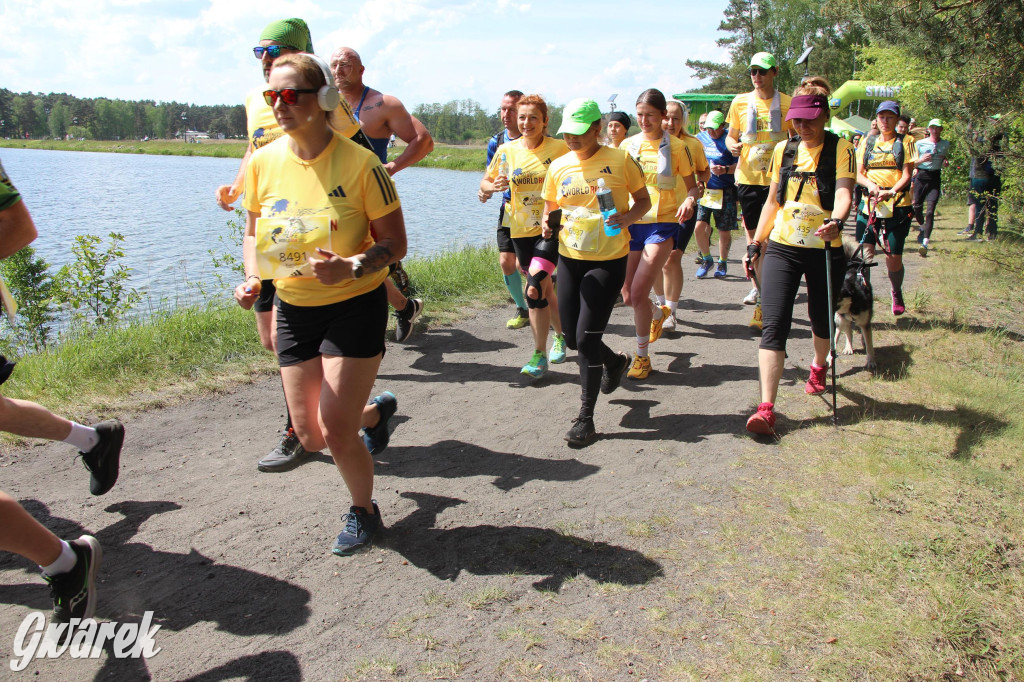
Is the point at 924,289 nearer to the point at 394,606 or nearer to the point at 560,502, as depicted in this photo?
the point at 560,502

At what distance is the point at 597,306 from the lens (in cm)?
496

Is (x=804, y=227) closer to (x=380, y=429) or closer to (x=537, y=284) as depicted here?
(x=537, y=284)

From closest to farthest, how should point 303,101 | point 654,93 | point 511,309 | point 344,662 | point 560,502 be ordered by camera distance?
point 344,662 → point 303,101 → point 560,502 → point 654,93 → point 511,309

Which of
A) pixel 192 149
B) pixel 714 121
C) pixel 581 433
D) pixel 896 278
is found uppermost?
pixel 192 149

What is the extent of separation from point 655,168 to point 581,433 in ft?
9.40

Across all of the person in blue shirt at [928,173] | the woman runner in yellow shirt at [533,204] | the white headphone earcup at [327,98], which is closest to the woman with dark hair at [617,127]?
the woman runner in yellow shirt at [533,204]

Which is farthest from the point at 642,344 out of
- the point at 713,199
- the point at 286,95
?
the point at 713,199

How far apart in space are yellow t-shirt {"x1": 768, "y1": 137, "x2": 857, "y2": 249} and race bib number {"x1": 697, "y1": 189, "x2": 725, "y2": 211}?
15.2 feet

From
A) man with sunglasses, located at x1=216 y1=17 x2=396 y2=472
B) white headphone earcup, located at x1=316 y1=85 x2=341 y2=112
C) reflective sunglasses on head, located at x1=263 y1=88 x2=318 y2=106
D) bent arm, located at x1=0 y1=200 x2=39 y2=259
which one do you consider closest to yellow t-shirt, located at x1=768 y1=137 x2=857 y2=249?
man with sunglasses, located at x1=216 y1=17 x2=396 y2=472

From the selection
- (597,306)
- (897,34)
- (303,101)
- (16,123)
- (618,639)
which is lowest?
(618,639)

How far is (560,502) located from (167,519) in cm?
212

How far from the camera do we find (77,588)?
295 cm

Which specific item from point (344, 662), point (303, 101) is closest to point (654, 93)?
point (303, 101)

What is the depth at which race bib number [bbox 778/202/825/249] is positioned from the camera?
5.07 metres
